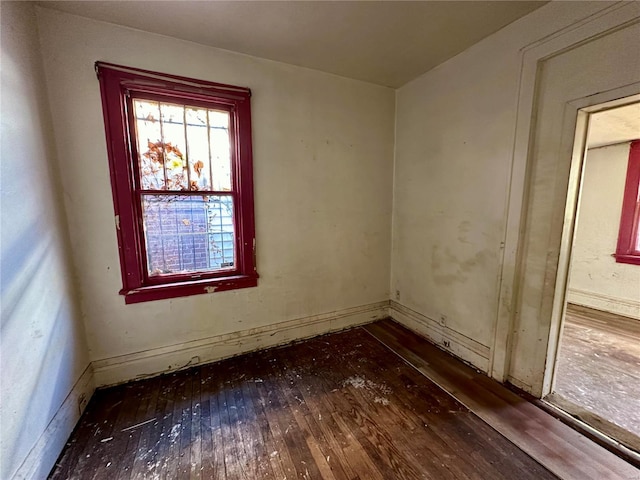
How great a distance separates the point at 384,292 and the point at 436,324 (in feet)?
2.37

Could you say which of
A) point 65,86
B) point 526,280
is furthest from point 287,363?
point 65,86

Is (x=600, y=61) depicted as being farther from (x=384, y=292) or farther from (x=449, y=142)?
(x=384, y=292)

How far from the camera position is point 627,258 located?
3529 mm

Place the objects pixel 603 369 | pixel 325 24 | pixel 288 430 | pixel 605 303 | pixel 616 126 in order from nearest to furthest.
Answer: pixel 288 430, pixel 325 24, pixel 603 369, pixel 616 126, pixel 605 303

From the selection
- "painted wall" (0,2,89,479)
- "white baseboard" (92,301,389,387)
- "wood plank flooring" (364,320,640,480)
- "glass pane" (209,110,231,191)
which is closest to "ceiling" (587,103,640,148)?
"wood plank flooring" (364,320,640,480)

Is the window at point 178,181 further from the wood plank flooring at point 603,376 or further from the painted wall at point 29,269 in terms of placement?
the wood plank flooring at point 603,376

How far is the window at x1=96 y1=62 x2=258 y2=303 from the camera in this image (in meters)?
1.96

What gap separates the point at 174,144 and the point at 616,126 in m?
4.53

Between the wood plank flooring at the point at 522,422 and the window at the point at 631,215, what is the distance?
10.7 ft

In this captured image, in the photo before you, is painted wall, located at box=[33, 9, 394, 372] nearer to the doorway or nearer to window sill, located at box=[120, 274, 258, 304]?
window sill, located at box=[120, 274, 258, 304]

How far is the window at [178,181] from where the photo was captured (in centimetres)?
196

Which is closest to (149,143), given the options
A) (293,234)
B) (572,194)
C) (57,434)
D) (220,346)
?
(293,234)

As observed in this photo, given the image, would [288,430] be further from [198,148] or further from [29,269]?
[198,148]

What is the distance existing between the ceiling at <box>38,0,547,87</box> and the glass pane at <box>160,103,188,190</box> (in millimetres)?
545
